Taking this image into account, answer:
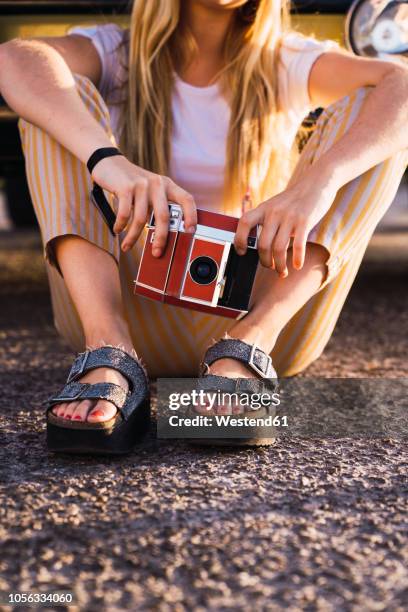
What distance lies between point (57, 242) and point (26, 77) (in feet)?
1.05

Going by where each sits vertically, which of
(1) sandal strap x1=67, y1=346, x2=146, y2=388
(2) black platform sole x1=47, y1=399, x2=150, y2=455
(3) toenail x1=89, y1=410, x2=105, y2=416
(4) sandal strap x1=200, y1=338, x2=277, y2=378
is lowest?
(2) black platform sole x1=47, y1=399, x2=150, y2=455

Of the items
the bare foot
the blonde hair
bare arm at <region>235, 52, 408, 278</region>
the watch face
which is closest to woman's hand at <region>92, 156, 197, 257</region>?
bare arm at <region>235, 52, 408, 278</region>

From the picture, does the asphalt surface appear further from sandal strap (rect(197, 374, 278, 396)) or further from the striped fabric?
the striped fabric

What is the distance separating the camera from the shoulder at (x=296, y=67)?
155 cm

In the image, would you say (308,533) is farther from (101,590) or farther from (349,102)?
(349,102)

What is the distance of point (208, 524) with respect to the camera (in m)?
0.92

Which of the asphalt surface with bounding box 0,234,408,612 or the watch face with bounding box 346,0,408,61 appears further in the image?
the watch face with bounding box 346,0,408,61

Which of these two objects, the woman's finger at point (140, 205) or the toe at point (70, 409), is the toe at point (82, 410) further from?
the woman's finger at point (140, 205)

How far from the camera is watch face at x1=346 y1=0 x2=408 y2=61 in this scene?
1842 millimetres

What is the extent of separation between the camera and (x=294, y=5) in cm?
198

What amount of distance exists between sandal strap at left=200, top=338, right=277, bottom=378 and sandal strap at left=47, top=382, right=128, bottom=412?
158 millimetres

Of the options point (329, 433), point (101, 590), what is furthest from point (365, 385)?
point (101, 590)

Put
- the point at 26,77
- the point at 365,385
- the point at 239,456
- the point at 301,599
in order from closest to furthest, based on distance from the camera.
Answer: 1. the point at 301,599
2. the point at 239,456
3. the point at 26,77
4. the point at 365,385

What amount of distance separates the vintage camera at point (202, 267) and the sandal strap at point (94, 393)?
168 millimetres
